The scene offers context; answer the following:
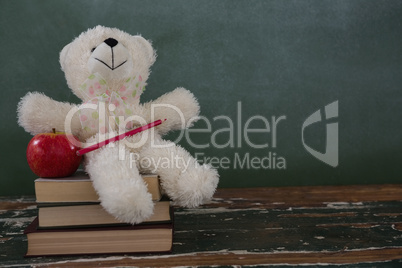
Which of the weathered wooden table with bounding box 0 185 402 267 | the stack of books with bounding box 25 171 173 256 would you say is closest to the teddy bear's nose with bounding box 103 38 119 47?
the stack of books with bounding box 25 171 173 256

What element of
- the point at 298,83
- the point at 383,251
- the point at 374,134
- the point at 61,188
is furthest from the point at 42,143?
the point at 374,134

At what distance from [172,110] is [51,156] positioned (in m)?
0.33

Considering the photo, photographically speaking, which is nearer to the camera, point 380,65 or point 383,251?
point 383,251

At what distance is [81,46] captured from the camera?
91cm

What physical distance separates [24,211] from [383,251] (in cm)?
92

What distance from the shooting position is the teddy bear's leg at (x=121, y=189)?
692mm

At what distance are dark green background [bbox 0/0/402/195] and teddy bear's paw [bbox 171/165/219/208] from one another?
1.94 ft

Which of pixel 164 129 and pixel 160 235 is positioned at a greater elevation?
pixel 164 129

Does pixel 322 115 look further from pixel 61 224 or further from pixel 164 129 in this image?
pixel 61 224

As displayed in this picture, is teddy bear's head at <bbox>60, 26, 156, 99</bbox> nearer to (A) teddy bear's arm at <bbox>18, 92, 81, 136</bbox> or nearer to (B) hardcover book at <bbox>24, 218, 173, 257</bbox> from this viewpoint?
(A) teddy bear's arm at <bbox>18, 92, 81, 136</bbox>

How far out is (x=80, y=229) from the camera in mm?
762

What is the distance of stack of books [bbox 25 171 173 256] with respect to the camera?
0.76 metres

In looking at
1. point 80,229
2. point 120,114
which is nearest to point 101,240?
point 80,229

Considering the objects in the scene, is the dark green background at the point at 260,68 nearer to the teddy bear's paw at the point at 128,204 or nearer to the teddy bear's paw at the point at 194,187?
the teddy bear's paw at the point at 194,187
